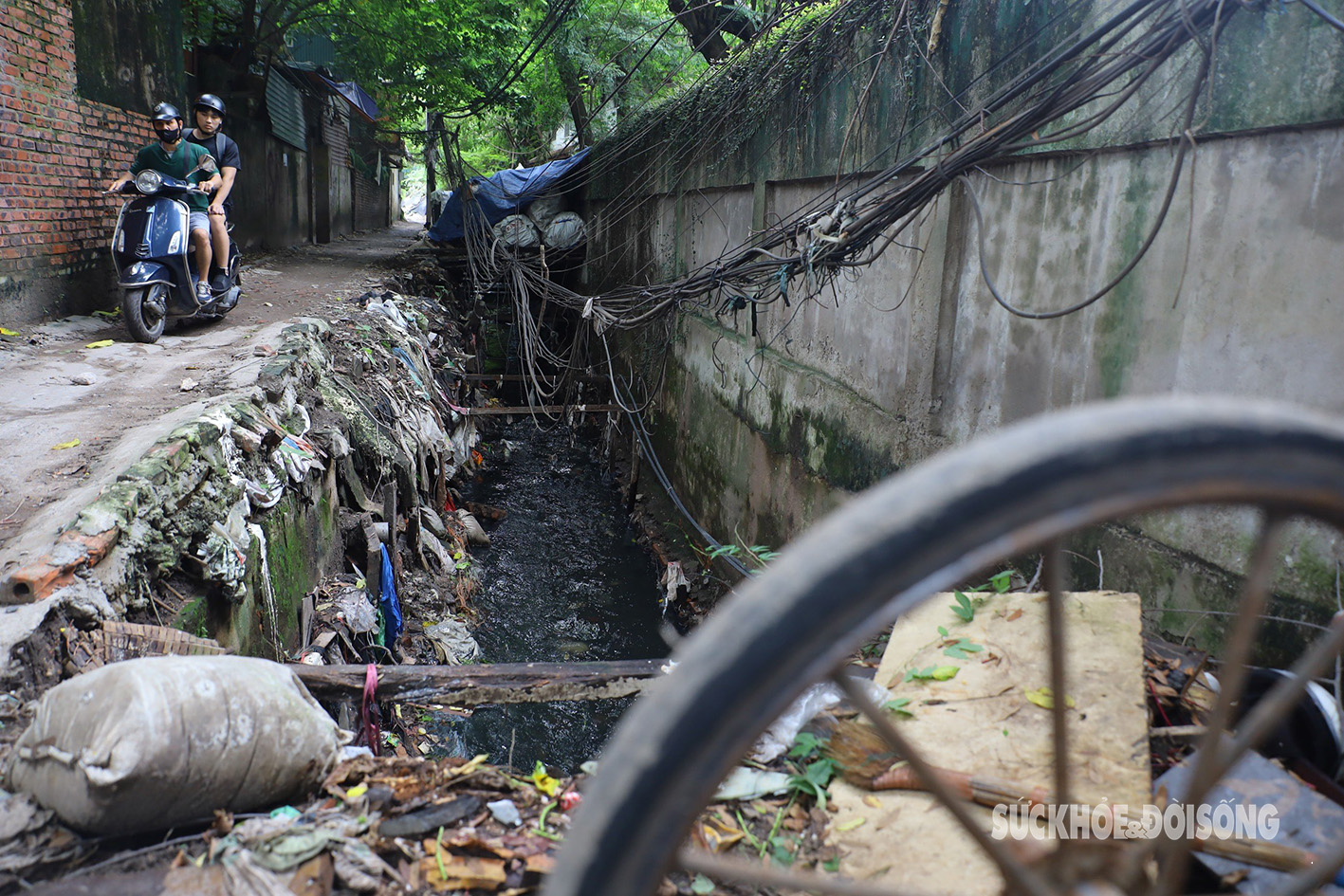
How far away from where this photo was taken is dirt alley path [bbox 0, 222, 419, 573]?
276 cm

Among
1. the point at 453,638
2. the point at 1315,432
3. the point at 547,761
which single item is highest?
the point at 1315,432

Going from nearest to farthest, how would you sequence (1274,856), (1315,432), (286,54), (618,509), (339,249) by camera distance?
(1315,432) → (1274,856) → (618,509) → (286,54) → (339,249)

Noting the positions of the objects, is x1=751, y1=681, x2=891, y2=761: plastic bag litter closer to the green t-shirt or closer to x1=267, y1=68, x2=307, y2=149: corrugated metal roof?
the green t-shirt

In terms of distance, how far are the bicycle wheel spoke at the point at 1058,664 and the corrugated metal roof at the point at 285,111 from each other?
14.3 m

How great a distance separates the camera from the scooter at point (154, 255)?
538 cm

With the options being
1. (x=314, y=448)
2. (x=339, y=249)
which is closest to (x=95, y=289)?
(x=314, y=448)

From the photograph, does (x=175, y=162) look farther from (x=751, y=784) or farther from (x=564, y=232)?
(x=564, y=232)

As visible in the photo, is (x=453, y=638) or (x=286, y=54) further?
(x=286, y=54)

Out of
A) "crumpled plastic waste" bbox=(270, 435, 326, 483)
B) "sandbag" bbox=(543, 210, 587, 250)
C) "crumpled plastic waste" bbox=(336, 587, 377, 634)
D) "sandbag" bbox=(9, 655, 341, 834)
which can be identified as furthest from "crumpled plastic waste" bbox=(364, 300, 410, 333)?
"sandbag" bbox=(9, 655, 341, 834)

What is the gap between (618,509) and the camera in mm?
9359

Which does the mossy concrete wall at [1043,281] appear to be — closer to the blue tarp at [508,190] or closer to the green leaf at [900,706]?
the green leaf at [900,706]

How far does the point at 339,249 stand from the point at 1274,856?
15773mm

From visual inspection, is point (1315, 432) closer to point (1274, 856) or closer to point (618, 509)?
point (1274, 856)

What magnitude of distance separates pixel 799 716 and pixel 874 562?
5.32 feet
